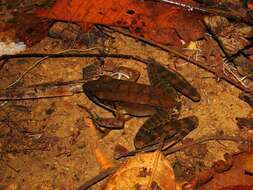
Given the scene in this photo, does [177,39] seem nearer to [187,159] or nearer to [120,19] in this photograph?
[120,19]

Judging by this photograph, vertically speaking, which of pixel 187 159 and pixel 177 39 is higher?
pixel 177 39

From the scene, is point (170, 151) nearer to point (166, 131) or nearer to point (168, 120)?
point (166, 131)

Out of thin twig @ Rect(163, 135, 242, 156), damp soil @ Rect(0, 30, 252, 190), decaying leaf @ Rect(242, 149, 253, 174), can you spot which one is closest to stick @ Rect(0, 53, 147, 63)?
damp soil @ Rect(0, 30, 252, 190)

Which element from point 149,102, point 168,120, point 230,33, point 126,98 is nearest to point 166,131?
point 168,120

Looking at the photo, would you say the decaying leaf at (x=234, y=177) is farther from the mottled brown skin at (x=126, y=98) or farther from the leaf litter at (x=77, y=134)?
the mottled brown skin at (x=126, y=98)

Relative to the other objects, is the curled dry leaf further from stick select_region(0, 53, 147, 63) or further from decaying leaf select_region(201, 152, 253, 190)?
stick select_region(0, 53, 147, 63)

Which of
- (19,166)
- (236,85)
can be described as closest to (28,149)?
(19,166)
